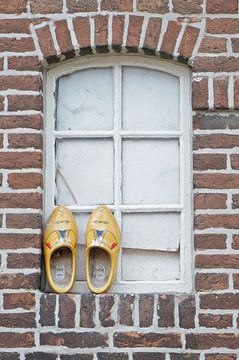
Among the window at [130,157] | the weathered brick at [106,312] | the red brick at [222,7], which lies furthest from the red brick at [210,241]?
the red brick at [222,7]

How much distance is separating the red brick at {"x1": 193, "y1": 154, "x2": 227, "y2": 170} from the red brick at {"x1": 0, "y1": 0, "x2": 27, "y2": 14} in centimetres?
112

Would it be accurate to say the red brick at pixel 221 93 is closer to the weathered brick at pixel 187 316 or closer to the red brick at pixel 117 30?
the red brick at pixel 117 30

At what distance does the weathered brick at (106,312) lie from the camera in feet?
12.6

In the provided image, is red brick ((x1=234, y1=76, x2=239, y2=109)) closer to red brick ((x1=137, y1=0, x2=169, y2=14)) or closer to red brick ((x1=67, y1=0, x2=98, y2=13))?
red brick ((x1=137, y1=0, x2=169, y2=14))

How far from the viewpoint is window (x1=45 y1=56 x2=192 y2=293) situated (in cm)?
400

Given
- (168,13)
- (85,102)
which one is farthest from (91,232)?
(168,13)

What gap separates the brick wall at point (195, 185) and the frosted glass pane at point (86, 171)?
0.53ft

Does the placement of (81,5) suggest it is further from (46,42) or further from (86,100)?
(86,100)

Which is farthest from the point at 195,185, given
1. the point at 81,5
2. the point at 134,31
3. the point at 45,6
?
the point at 45,6

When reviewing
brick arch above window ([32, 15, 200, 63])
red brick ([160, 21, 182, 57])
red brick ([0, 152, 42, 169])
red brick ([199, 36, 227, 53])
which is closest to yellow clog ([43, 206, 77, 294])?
red brick ([0, 152, 42, 169])

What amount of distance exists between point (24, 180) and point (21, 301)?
1.86ft

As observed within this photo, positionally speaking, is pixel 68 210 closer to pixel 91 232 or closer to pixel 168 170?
pixel 91 232

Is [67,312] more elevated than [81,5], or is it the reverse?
[81,5]

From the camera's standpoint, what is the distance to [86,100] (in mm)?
4105
